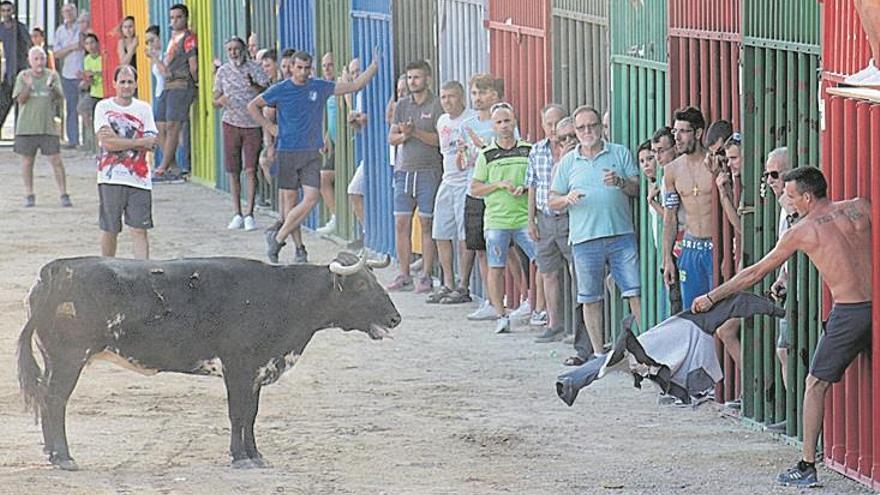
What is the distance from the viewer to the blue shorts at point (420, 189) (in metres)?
17.9

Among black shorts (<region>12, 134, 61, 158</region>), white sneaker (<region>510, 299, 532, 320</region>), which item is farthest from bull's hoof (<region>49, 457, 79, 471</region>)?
black shorts (<region>12, 134, 61, 158</region>)

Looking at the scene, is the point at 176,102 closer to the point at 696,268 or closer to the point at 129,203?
the point at 129,203

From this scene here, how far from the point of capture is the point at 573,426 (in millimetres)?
12555

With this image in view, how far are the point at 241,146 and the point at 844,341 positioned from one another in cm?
1300

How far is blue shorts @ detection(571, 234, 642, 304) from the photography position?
14.4 m

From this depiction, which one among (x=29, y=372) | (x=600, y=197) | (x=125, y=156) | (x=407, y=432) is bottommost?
(x=407, y=432)

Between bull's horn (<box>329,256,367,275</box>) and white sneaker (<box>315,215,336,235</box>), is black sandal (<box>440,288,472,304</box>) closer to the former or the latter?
white sneaker (<box>315,215,336,235</box>)

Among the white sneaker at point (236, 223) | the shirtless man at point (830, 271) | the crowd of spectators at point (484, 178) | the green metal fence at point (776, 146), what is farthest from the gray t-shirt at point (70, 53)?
the shirtless man at point (830, 271)

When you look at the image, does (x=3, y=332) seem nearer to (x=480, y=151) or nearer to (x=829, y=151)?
(x=480, y=151)

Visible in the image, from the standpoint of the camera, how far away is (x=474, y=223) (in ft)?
54.1

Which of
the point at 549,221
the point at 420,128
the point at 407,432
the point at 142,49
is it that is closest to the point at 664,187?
the point at 549,221

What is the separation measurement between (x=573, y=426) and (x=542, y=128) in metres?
4.35

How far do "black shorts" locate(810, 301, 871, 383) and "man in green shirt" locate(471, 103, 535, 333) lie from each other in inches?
199

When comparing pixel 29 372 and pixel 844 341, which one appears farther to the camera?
pixel 29 372
